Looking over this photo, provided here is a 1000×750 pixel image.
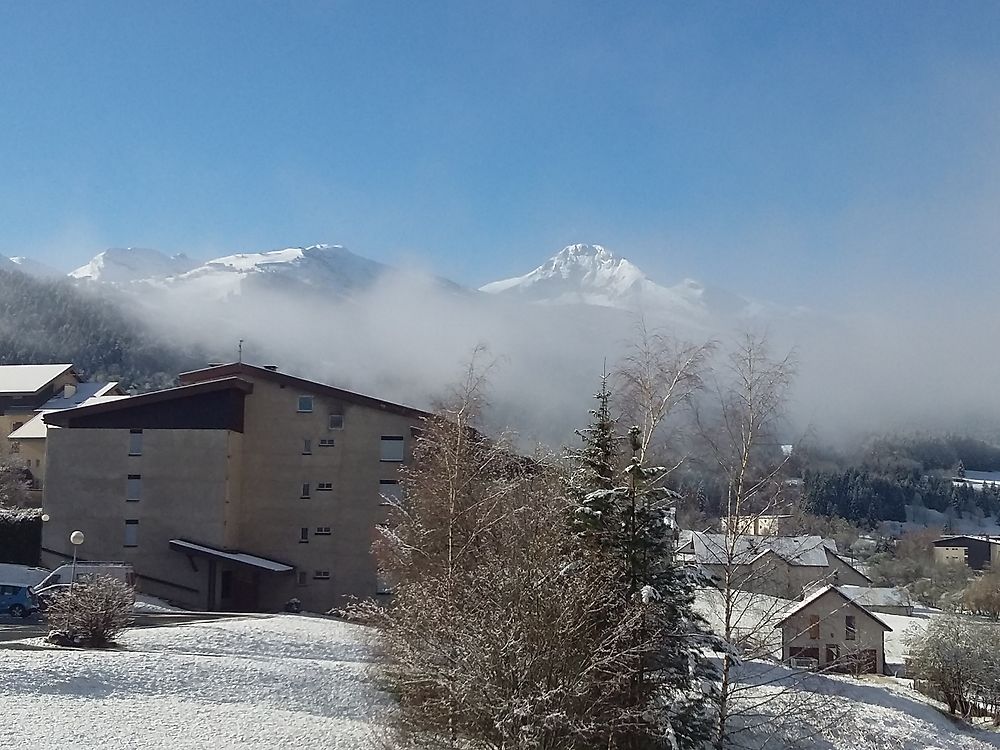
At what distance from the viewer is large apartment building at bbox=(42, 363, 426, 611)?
150ft

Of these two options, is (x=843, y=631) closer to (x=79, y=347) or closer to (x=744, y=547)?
(x=744, y=547)

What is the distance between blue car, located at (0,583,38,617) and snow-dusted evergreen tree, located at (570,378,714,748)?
2659cm

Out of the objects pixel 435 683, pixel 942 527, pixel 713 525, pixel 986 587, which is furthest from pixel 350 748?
pixel 942 527

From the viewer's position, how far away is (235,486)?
4722 centimetres

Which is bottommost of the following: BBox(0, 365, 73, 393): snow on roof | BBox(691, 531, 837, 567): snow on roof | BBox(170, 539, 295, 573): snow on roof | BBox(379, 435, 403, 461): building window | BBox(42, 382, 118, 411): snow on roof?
BBox(170, 539, 295, 573): snow on roof

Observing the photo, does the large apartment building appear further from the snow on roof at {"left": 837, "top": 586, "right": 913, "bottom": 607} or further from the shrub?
the snow on roof at {"left": 837, "top": 586, "right": 913, "bottom": 607}

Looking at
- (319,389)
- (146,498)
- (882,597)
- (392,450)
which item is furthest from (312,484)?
(882,597)

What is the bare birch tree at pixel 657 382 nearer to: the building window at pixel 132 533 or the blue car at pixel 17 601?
the blue car at pixel 17 601

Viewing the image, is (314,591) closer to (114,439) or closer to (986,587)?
(114,439)

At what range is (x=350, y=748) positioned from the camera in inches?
744

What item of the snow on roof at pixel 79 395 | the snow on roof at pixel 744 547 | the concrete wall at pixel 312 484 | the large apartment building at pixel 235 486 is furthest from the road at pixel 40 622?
the snow on roof at pixel 79 395

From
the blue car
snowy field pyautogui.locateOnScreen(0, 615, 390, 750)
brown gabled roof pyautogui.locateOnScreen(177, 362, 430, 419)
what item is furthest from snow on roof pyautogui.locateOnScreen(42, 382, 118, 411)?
snowy field pyautogui.locateOnScreen(0, 615, 390, 750)

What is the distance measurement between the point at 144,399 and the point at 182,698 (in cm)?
2914

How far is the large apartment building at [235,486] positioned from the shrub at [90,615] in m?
19.6
